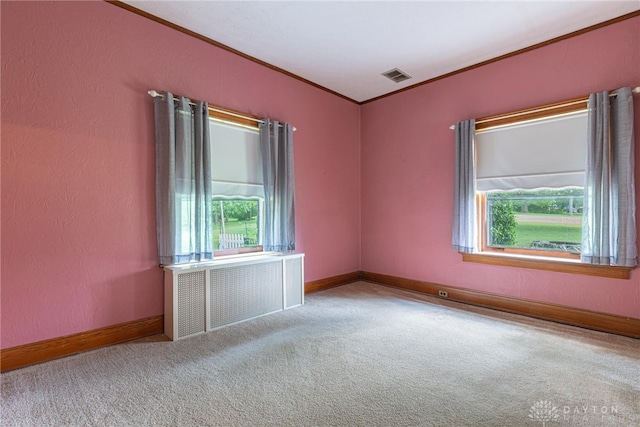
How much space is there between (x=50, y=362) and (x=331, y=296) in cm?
282

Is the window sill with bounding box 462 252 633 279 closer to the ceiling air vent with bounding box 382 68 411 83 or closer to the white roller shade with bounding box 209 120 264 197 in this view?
the ceiling air vent with bounding box 382 68 411 83

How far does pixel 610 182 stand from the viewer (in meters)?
2.79

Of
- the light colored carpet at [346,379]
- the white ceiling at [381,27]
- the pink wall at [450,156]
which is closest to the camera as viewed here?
the light colored carpet at [346,379]

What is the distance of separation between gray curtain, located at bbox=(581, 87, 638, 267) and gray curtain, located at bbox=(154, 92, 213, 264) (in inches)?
144

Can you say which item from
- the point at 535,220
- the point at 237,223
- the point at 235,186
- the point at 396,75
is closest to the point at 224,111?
the point at 235,186

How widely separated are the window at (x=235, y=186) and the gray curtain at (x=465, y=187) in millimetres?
2394

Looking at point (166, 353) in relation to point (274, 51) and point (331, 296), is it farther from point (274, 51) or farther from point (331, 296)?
point (274, 51)

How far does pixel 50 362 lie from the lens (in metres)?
2.30

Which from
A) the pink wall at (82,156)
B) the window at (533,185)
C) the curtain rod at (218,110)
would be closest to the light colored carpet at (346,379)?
the pink wall at (82,156)

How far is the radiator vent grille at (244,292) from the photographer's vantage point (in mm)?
3002

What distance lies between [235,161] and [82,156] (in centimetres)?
137

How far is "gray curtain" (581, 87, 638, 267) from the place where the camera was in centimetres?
271

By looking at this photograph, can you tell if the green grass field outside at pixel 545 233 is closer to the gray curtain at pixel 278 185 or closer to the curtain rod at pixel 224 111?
the gray curtain at pixel 278 185

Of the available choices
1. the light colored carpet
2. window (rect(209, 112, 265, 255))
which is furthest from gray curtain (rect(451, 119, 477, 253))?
window (rect(209, 112, 265, 255))
